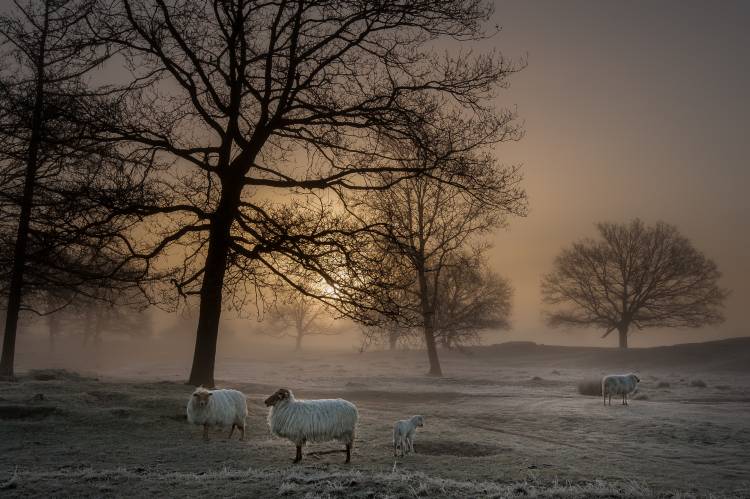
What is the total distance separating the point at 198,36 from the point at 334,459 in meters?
12.1

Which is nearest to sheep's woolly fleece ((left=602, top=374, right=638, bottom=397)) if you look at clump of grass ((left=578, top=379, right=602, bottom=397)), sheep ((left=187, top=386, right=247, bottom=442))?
clump of grass ((left=578, top=379, right=602, bottom=397))

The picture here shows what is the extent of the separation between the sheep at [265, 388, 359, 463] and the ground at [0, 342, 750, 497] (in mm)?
432

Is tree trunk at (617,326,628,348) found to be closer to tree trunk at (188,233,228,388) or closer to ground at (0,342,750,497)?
ground at (0,342,750,497)

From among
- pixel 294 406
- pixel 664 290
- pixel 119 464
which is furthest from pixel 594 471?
pixel 664 290

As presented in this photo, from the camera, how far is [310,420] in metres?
9.90

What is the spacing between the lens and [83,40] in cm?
1523

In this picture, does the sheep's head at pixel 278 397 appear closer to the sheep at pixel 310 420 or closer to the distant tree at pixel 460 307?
the sheep at pixel 310 420

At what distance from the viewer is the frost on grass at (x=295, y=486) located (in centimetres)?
654

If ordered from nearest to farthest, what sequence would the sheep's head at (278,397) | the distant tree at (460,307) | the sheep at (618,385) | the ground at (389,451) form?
the ground at (389,451), the sheep's head at (278,397), the sheep at (618,385), the distant tree at (460,307)

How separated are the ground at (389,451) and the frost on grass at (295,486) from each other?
20 millimetres

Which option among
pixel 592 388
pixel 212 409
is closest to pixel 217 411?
pixel 212 409

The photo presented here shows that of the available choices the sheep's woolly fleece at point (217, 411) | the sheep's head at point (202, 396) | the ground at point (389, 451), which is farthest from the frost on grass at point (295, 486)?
the sheep's woolly fleece at point (217, 411)

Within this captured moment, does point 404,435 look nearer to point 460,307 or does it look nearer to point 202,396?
point 202,396

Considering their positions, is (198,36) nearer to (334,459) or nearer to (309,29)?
(309,29)
